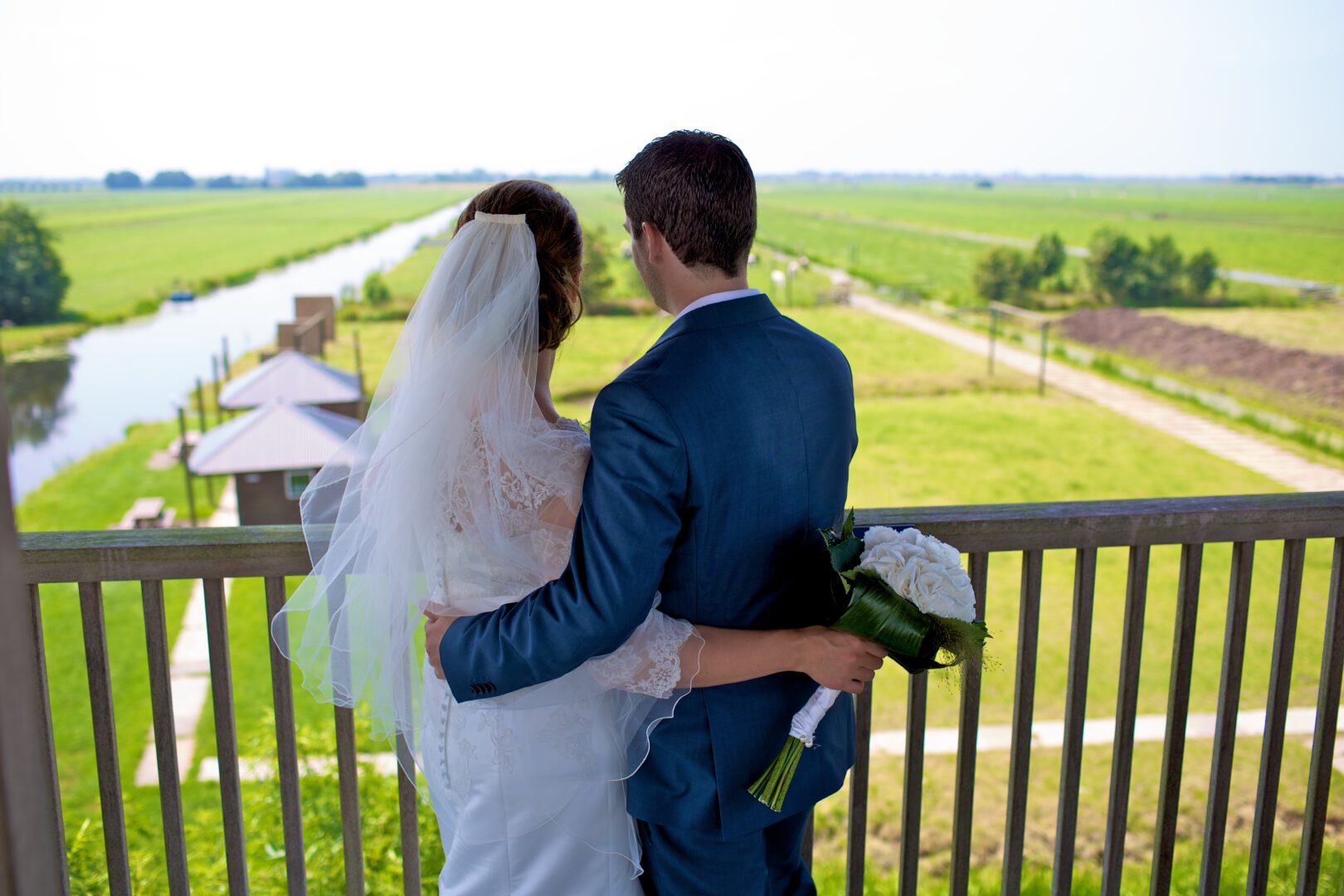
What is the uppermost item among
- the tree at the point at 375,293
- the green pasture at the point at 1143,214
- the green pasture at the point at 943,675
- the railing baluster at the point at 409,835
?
the green pasture at the point at 1143,214

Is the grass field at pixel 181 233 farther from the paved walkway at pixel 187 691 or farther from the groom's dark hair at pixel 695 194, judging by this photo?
the groom's dark hair at pixel 695 194

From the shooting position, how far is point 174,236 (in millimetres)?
67812

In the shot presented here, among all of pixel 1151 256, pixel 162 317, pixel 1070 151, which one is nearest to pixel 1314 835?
pixel 1151 256

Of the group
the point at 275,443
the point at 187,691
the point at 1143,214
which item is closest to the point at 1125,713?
the point at 187,691

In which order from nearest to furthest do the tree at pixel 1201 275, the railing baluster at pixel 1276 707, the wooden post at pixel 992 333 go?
1. the railing baluster at pixel 1276 707
2. the tree at pixel 1201 275
3. the wooden post at pixel 992 333

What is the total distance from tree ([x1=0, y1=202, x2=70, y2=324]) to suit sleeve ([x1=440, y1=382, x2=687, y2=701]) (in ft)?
162

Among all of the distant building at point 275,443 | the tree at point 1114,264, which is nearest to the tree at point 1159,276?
the tree at point 1114,264

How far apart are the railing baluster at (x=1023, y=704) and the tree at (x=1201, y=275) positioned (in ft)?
171

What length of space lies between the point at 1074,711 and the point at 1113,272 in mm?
51983

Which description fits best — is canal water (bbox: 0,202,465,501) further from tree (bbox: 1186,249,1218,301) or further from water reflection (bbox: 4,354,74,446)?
tree (bbox: 1186,249,1218,301)

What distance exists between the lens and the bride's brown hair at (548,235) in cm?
131

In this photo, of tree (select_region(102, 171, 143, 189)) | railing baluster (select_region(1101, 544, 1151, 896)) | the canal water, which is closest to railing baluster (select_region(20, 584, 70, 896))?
railing baluster (select_region(1101, 544, 1151, 896))

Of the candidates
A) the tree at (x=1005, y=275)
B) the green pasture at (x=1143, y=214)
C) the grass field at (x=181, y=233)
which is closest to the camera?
the green pasture at (x=1143, y=214)

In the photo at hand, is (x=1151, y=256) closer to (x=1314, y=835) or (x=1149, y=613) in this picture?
(x=1149, y=613)
